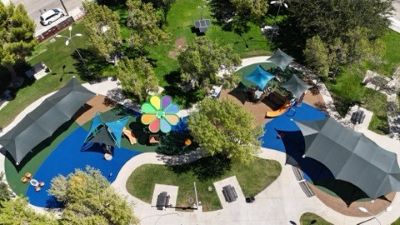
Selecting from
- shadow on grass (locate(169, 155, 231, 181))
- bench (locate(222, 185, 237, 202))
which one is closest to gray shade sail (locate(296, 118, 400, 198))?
bench (locate(222, 185, 237, 202))

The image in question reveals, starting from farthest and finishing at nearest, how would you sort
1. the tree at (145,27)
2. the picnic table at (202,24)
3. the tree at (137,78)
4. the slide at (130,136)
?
1. the picnic table at (202,24)
2. the tree at (145,27)
3. the tree at (137,78)
4. the slide at (130,136)

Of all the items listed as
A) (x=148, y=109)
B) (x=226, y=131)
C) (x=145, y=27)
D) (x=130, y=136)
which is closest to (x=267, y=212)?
(x=226, y=131)

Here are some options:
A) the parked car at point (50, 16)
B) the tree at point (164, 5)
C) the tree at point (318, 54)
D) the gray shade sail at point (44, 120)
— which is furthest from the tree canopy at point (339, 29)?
the parked car at point (50, 16)

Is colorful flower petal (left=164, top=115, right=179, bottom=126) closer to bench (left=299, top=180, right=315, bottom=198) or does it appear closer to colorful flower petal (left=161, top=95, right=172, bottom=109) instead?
colorful flower petal (left=161, top=95, right=172, bottom=109)

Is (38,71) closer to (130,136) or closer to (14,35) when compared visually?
(14,35)

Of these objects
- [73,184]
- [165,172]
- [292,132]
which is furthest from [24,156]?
[292,132]

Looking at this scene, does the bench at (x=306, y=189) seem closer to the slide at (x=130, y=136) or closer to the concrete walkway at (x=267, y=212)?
the concrete walkway at (x=267, y=212)

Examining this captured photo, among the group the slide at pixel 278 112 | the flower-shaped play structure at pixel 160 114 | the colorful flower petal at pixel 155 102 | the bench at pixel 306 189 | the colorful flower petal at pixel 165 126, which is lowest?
the bench at pixel 306 189

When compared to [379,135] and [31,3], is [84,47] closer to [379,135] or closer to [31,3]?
[31,3]
